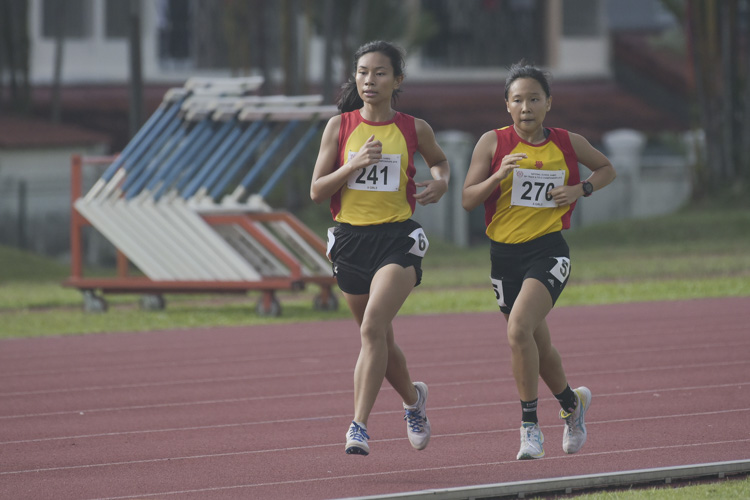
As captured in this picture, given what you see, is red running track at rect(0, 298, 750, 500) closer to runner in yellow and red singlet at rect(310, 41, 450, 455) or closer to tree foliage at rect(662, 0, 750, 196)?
runner in yellow and red singlet at rect(310, 41, 450, 455)

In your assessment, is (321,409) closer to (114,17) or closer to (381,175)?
(381,175)

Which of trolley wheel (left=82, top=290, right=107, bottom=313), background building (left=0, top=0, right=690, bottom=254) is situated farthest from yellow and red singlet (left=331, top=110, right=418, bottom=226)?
background building (left=0, top=0, right=690, bottom=254)

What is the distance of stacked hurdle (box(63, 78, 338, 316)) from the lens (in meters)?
15.5

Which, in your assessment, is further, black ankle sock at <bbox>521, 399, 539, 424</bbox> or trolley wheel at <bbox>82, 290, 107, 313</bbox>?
trolley wheel at <bbox>82, 290, 107, 313</bbox>

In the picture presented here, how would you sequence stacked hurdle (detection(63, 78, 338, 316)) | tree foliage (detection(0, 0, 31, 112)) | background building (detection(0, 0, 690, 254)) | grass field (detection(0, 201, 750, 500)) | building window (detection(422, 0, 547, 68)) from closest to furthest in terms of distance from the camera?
stacked hurdle (detection(63, 78, 338, 316)) → grass field (detection(0, 201, 750, 500)) → background building (detection(0, 0, 690, 254)) → tree foliage (detection(0, 0, 31, 112)) → building window (detection(422, 0, 547, 68))

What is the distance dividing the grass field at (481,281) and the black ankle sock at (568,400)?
846 cm

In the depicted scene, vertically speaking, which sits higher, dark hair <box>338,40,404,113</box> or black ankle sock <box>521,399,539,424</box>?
dark hair <box>338,40,404,113</box>

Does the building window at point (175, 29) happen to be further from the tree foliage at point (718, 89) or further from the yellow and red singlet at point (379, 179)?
the yellow and red singlet at point (379, 179)

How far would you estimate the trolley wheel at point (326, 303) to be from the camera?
16.2m

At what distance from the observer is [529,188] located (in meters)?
6.95

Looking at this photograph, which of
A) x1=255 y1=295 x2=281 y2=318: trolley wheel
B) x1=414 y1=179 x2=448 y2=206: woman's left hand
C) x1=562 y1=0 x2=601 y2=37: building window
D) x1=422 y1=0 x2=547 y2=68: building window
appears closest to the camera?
x1=414 y1=179 x2=448 y2=206: woman's left hand

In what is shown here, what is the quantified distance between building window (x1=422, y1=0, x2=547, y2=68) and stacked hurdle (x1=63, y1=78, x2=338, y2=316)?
2445 cm

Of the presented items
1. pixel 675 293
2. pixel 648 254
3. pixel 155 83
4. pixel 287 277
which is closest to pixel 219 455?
pixel 287 277

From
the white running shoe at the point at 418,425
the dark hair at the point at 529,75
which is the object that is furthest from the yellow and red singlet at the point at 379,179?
the white running shoe at the point at 418,425
